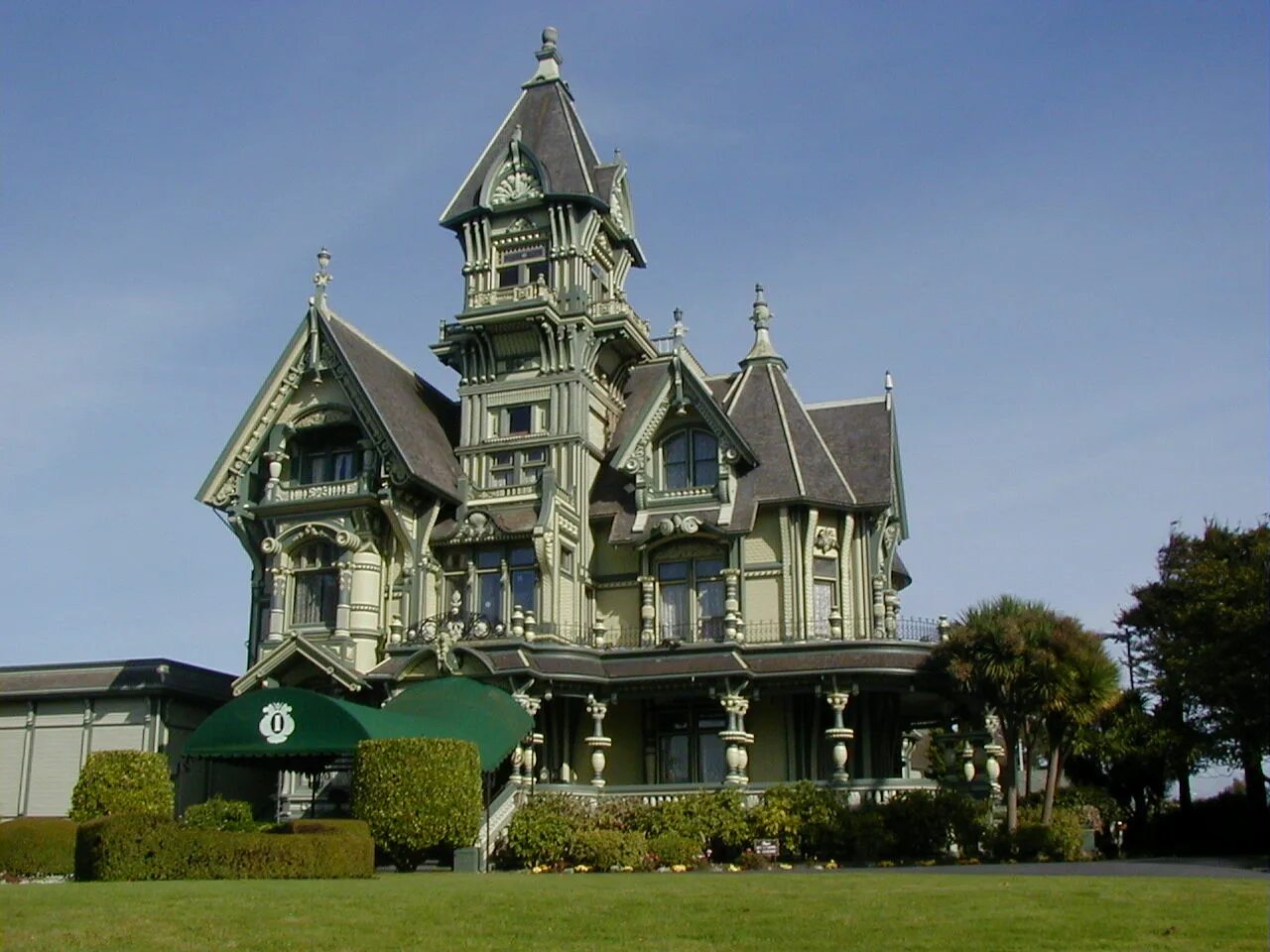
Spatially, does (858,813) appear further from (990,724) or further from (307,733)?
(307,733)

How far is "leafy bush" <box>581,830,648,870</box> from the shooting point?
28891 mm

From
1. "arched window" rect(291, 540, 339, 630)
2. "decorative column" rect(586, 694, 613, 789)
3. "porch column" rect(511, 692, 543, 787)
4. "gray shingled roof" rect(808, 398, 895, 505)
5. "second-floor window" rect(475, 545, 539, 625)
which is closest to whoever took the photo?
"porch column" rect(511, 692, 543, 787)

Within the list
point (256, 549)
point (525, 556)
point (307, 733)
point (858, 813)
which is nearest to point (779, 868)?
point (858, 813)

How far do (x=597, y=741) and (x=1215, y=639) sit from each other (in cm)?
1594

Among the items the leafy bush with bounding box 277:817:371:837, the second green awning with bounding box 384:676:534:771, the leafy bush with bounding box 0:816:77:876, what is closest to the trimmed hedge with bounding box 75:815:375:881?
the leafy bush with bounding box 277:817:371:837

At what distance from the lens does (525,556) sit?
4047cm

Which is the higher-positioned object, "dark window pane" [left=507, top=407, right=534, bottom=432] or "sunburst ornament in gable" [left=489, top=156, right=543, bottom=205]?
"sunburst ornament in gable" [left=489, top=156, right=543, bottom=205]

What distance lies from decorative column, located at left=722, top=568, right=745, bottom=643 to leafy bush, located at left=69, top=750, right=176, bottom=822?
46.9 feet

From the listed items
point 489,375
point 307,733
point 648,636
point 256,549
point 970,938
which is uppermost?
point 489,375

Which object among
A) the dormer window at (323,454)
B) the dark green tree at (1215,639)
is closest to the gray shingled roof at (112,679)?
the dormer window at (323,454)

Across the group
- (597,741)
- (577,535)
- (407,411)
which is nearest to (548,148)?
(407,411)

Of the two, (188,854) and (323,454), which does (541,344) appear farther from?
Answer: (188,854)

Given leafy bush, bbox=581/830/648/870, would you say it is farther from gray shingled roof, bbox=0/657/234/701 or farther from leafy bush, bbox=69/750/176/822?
gray shingled roof, bbox=0/657/234/701

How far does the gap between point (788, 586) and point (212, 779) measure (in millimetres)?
16729
